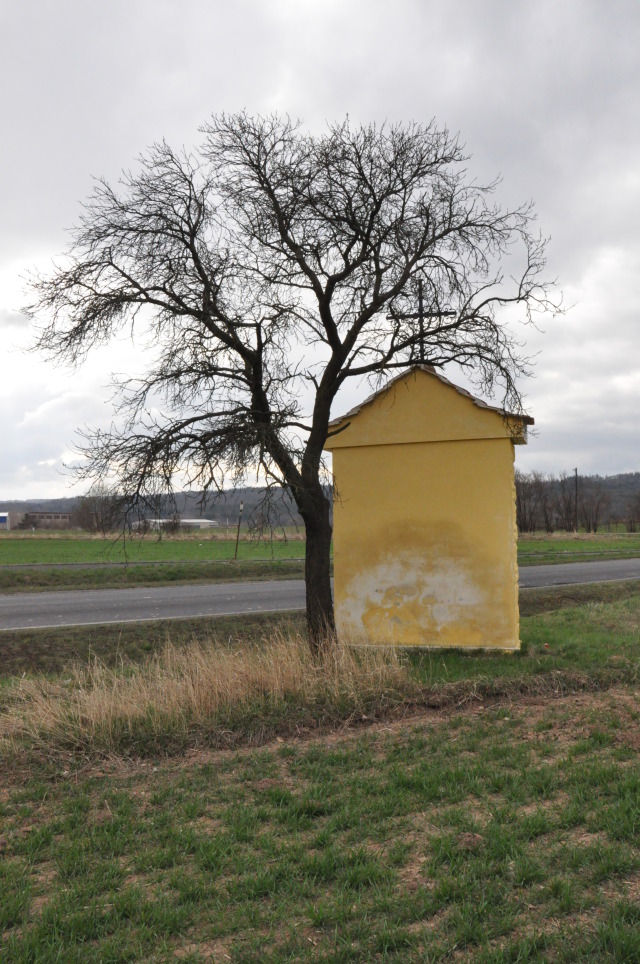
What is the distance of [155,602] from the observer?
2012 cm

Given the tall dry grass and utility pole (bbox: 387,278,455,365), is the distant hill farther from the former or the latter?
utility pole (bbox: 387,278,455,365)

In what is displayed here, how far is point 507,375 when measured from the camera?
38.2 ft

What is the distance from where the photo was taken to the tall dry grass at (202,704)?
23.6 feet

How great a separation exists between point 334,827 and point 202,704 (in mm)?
3096

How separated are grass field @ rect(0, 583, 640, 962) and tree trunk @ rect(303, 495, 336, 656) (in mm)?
2722

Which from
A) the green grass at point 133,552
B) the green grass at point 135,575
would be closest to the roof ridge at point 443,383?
the green grass at point 133,552

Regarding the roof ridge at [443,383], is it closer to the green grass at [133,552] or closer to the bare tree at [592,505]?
the green grass at [133,552]

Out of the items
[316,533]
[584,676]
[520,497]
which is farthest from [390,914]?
[520,497]

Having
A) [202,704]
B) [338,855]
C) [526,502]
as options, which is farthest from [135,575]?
[526,502]

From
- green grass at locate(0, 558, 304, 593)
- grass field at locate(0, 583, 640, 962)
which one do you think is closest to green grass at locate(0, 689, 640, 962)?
grass field at locate(0, 583, 640, 962)

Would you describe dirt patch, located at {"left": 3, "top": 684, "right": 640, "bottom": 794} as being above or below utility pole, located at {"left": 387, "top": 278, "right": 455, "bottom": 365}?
below

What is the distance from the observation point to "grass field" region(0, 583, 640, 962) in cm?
375

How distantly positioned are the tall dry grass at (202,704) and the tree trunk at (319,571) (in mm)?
2221

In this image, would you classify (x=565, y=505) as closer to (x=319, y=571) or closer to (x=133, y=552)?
(x=133, y=552)
